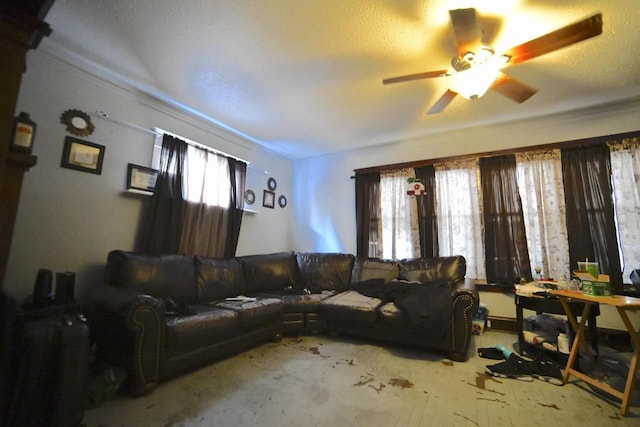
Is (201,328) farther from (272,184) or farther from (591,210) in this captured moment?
(591,210)

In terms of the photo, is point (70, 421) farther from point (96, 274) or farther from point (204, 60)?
point (204, 60)

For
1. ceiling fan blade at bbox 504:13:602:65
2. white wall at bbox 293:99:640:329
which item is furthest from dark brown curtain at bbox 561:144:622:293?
ceiling fan blade at bbox 504:13:602:65

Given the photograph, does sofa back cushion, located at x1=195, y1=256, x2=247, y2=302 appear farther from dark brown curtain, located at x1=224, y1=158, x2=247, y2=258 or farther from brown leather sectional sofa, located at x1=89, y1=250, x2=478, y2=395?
dark brown curtain, located at x1=224, y1=158, x2=247, y2=258

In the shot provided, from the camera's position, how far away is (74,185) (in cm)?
236

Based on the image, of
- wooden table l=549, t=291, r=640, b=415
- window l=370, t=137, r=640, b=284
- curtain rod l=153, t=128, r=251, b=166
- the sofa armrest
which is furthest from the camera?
curtain rod l=153, t=128, r=251, b=166

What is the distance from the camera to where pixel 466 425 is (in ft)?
4.86

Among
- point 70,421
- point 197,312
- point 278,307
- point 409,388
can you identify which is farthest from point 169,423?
point 409,388

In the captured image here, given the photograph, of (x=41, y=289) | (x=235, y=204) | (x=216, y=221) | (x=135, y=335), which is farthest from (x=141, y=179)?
(x=135, y=335)

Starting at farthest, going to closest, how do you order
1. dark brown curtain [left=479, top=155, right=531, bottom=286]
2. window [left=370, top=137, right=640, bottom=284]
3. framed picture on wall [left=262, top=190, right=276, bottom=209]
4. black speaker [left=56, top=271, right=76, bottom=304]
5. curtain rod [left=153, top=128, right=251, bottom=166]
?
framed picture on wall [left=262, top=190, right=276, bottom=209], dark brown curtain [left=479, top=155, right=531, bottom=286], curtain rod [left=153, top=128, right=251, bottom=166], window [left=370, top=137, right=640, bottom=284], black speaker [left=56, top=271, right=76, bottom=304]

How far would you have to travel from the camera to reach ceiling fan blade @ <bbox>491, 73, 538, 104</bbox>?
2070 millimetres

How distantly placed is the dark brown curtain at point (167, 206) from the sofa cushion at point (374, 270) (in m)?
2.25

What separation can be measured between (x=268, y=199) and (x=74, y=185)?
8.16 ft

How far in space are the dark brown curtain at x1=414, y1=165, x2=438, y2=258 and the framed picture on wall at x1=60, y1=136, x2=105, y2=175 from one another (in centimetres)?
383

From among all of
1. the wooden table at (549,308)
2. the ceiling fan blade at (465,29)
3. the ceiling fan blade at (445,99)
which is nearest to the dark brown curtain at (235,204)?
the ceiling fan blade at (445,99)
